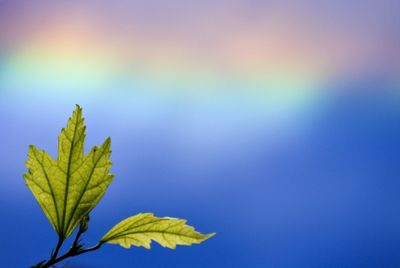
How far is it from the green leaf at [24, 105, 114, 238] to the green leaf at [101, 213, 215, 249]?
0.26 feet

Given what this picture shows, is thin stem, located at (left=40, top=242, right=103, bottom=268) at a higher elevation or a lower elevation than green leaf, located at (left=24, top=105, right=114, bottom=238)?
lower

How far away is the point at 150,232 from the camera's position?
0.86m

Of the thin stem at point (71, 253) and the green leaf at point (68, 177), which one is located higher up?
the green leaf at point (68, 177)

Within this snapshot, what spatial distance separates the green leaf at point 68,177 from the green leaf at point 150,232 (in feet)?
0.26

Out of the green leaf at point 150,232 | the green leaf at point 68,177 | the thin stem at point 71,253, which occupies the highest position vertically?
the green leaf at point 68,177

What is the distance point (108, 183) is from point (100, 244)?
0.11 m

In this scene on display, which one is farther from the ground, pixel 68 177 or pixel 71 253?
pixel 68 177

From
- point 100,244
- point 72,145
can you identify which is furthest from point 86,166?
point 100,244

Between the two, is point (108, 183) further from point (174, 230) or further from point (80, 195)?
point (174, 230)

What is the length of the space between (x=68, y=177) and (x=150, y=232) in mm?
191

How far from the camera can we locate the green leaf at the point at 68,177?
82 cm

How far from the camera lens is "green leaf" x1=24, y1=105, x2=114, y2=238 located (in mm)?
825

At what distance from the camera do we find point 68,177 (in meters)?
0.84

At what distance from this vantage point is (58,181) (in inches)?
32.9
